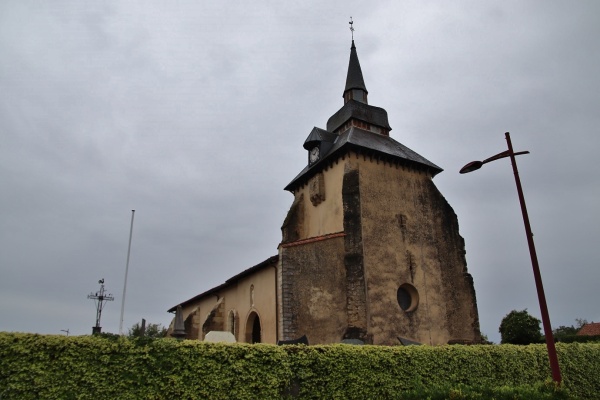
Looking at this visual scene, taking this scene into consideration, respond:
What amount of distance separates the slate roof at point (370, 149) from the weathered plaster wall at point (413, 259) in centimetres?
56

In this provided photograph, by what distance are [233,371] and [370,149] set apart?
49.1 ft

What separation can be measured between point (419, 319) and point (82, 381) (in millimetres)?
15763

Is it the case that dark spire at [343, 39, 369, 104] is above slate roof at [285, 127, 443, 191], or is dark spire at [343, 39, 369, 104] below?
above

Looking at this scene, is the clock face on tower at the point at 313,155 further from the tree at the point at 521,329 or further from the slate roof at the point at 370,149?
the tree at the point at 521,329

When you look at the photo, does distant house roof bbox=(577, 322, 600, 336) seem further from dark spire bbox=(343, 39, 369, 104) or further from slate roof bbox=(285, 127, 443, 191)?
dark spire bbox=(343, 39, 369, 104)

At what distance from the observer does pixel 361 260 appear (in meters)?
19.6

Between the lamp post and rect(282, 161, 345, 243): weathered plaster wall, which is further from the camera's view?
rect(282, 161, 345, 243): weathered plaster wall

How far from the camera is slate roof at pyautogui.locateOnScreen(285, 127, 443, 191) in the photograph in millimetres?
22500

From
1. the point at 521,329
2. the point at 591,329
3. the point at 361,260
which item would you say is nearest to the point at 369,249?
the point at 361,260

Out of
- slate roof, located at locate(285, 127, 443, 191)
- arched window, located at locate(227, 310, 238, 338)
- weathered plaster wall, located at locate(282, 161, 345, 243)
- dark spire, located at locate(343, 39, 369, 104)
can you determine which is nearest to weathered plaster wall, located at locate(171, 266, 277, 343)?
arched window, located at locate(227, 310, 238, 338)

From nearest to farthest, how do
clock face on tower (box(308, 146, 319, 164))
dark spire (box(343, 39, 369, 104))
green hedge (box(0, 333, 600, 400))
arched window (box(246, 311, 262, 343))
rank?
1. green hedge (box(0, 333, 600, 400))
2. arched window (box(246, 311, 262, 343))
3. clock face on tower (box(308, 146, 319, 164))
4. dark spire (box(343, 39, 369, 104))

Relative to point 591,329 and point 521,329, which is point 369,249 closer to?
point 521,329

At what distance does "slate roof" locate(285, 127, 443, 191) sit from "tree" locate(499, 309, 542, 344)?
21.4 meters

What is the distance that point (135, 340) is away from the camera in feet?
31.0
